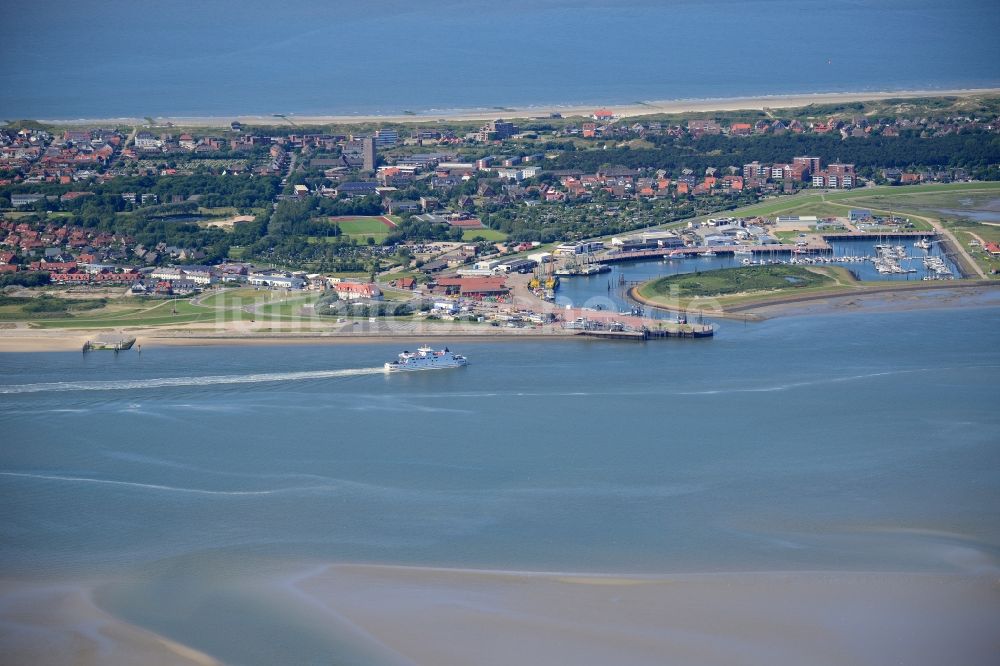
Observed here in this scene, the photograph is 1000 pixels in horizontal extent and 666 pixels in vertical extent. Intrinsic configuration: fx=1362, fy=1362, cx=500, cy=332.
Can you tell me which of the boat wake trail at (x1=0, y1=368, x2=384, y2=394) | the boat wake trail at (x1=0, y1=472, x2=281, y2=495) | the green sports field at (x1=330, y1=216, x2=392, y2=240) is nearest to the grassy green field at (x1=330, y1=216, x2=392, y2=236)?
the green sports field at (x1=330, y1=216, x2=392, y2=240)

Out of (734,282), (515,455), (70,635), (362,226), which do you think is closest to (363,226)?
(362,226)

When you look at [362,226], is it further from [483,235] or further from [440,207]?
[440,207]

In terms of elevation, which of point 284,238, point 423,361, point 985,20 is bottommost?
point 423,361

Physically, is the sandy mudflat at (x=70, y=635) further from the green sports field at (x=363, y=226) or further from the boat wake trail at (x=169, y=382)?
the green sports field at (x=363, y=226)

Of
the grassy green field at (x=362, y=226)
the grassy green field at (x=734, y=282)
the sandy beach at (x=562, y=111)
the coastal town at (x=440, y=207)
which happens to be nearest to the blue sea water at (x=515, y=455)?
the coastal town at (x=440, y=207)

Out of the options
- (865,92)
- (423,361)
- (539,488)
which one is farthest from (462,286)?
(865,92)

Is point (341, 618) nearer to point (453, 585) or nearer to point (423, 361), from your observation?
point (453, 585)
